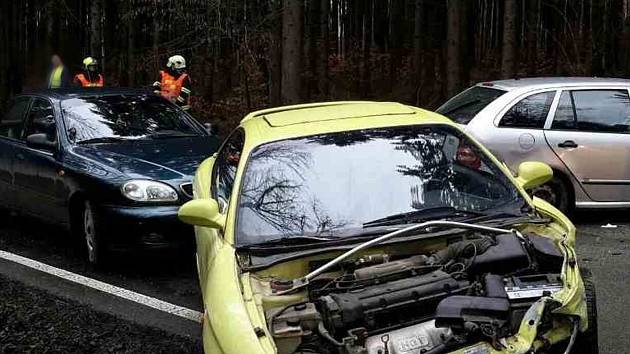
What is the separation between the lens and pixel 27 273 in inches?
298

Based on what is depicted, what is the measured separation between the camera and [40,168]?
8.18 meters

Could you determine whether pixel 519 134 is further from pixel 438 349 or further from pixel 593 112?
pixel 438 349

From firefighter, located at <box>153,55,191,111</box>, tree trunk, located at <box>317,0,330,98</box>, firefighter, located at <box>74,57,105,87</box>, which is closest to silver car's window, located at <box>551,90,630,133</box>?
firefighter, located at <box>153,55,191,111</box>

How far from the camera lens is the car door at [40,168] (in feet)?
26.0

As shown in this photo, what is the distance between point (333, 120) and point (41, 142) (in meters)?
3.83

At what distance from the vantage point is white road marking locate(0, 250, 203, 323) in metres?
6.26

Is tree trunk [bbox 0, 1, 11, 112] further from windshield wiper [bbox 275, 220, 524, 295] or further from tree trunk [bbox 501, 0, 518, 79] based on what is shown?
windshield wiper [bbox 275, 220, 524, 295]

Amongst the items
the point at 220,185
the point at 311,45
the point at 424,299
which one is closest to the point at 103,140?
the point at 220,185

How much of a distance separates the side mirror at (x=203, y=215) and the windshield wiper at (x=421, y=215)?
83 cm

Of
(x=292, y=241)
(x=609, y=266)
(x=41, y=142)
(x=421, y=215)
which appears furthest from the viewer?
(x=41, y=142)

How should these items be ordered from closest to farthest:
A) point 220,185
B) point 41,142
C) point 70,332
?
point 220,185, point 70,332, point 41,142

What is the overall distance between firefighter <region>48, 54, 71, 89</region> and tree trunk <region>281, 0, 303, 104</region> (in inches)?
171

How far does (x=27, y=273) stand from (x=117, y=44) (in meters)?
28.6

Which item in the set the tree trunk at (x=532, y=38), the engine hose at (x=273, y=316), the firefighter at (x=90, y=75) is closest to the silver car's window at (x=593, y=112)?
the engine hose at (x=273, y=316)
